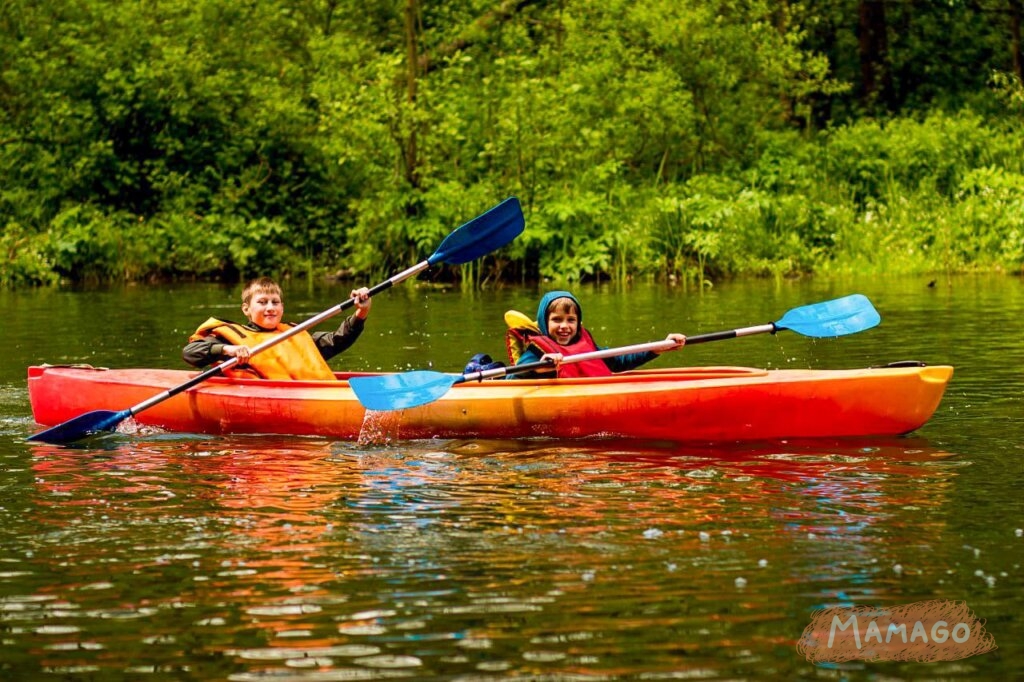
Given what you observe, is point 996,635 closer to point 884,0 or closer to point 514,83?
point 514,83

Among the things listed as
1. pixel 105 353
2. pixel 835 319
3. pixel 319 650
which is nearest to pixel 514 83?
pixel 105 353

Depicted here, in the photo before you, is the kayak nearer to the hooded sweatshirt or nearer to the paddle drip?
the paddle drip

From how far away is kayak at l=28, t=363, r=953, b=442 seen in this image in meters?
8.17

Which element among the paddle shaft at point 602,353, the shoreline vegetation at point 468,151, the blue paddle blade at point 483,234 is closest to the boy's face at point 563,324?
the paddle shaft at point 602,353

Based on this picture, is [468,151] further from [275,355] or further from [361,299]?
[361,299]

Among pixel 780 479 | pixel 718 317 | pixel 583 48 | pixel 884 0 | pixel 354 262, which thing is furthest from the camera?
pixel 884 0

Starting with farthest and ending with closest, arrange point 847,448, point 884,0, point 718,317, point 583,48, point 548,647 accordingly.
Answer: point 884,0
point 583,48
point 718,317
point 847,448
point 548,647

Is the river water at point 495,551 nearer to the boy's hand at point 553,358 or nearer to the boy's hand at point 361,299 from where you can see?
the boy's hand at point 553,358

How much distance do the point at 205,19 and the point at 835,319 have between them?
18.0 m

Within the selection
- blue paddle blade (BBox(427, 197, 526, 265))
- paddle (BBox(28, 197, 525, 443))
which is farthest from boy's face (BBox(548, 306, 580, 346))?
blue paddle blade (BBox(427, 197, 526, 265))

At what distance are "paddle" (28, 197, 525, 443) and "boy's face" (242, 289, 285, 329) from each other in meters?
0.20

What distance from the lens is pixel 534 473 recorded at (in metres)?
7.42

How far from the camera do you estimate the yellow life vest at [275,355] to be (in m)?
9.38

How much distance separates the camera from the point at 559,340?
899 cm
